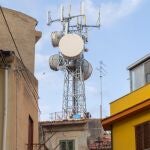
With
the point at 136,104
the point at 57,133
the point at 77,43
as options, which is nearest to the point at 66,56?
the point at 77,43

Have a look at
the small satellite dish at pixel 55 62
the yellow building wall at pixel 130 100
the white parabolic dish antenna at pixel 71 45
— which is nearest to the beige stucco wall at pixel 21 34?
the yellow building wall at pixel 130 100

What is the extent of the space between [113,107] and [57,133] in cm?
1205

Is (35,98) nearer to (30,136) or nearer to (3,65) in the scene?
(30,136)

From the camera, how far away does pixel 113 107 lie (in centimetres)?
2530

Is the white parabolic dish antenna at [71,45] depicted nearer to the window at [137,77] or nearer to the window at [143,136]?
the window at [137,77]

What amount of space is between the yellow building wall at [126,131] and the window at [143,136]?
0.20m

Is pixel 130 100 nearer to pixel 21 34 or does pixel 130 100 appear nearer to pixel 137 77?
pixel 137 77

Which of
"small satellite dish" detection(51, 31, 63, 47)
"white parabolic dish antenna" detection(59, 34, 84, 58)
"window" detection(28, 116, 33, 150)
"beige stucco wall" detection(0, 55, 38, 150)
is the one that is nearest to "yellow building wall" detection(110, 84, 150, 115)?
"window" detection(28, 116, 33, 150)

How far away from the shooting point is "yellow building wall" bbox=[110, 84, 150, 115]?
23023mm

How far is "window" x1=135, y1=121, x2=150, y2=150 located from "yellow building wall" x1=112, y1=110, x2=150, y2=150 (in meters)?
0.20

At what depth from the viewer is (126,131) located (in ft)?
78.8

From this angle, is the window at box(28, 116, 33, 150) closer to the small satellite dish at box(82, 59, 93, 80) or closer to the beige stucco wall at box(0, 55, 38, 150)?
the beige stucco wall at box(0, 55, 38, 150)

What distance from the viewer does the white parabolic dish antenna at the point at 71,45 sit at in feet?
131

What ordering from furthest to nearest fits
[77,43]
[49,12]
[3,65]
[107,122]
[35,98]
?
[49,12] → [77,43] → [35,98] → [107,122] → [3,65]
